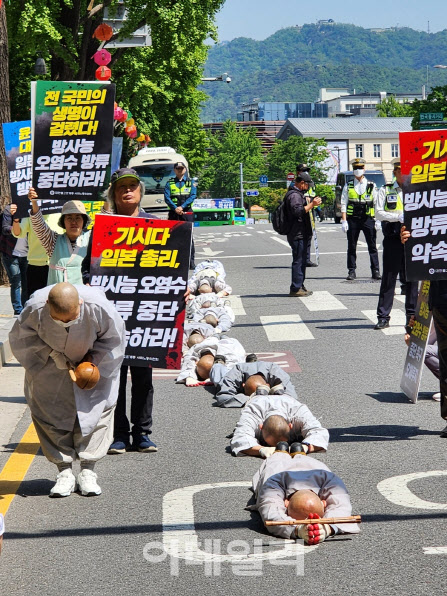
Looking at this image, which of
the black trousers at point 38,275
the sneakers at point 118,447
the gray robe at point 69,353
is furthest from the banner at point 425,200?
the black trousers at point 38,275

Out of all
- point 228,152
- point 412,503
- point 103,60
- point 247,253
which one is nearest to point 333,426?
point 412,503

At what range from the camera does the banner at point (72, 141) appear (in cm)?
953

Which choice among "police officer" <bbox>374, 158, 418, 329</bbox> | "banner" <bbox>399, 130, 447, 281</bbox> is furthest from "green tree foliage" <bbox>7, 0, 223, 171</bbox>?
"banner" <bbox>399, 130, 447, 281</bbox>

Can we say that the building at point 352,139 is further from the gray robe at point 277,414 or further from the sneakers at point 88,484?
the sneakers at point 88,484

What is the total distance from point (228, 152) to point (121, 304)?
172992mm

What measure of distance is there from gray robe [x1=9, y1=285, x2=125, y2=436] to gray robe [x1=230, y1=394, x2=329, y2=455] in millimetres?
1240

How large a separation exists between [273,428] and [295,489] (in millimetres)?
1693

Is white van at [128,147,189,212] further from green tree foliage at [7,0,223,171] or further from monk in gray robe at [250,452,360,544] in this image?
monk in gray robe at [250,452,360,544]

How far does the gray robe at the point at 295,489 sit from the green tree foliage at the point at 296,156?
12752cm

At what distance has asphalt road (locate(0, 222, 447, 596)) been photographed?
5059 millimetres

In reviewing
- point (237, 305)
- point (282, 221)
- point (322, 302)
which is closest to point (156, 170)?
point (282, 221)

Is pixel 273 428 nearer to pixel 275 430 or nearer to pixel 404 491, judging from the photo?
pixel 275 430

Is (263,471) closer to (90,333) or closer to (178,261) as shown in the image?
(90,333)

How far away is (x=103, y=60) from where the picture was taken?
21.8 m
